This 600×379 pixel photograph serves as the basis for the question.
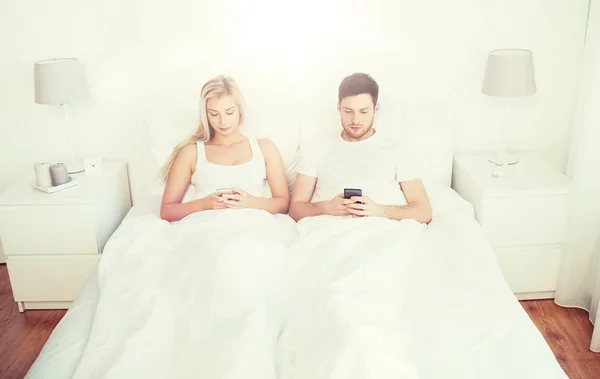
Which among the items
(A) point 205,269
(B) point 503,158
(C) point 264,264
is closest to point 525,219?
(B) point 503,158

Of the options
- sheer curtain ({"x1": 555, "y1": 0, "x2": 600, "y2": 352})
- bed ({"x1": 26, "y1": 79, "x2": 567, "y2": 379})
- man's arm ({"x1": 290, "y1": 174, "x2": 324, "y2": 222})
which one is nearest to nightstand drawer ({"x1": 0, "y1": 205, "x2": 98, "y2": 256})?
bed ({"x1": 26, "y1": 79, "x2": 567, "y2": 379})

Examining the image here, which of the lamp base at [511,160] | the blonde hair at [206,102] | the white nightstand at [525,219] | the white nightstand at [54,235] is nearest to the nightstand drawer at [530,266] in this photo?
the white nightstand at [525,219]

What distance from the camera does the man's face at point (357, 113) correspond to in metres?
2.51

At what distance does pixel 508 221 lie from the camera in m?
2.63

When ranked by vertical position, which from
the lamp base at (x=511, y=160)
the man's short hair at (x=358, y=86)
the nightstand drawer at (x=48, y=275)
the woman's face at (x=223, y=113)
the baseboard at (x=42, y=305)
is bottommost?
the baseboard at (x=42, y=305)

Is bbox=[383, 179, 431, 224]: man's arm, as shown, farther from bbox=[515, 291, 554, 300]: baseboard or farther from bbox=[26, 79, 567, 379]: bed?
bbox=[515, 291, 554, 300]: baseboard

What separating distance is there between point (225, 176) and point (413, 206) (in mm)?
789

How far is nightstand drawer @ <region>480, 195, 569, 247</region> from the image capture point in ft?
8.55

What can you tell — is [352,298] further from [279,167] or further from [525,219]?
[525,219]

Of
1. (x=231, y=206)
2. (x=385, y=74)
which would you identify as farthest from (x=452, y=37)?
(x=231, y=206)

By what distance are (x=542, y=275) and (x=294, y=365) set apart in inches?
60.0

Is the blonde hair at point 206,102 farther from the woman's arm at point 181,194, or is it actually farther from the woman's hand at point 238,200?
the woman's hand at point 238,200

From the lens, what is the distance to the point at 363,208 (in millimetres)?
2402

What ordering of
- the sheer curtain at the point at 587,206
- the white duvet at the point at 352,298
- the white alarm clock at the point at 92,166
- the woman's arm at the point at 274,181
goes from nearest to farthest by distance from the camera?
the white duvet at the point at 352,298 → the sheer curtain at the point at 587,206 → the woman's arm at the point at 274,181 → the white alarm clock at the point at 92,166
